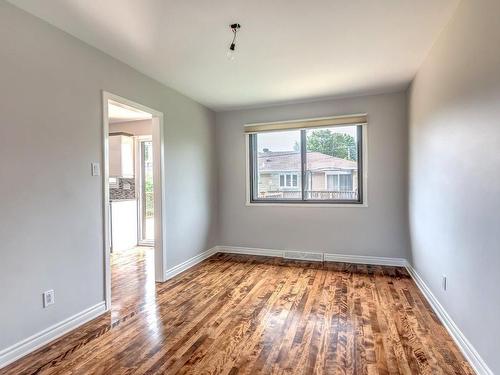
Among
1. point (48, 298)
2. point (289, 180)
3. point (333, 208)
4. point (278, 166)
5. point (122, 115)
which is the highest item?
point (122, 115)

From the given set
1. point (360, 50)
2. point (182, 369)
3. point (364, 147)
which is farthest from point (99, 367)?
point (364, 147)

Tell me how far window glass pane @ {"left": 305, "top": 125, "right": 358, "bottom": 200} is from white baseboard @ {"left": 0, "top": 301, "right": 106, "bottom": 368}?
3166 millimetres

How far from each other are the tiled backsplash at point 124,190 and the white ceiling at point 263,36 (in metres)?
2.67

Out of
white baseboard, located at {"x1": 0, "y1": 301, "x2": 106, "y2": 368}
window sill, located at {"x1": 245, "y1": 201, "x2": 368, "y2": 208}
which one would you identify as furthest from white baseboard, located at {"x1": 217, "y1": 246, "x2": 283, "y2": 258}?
white baseboard, located at {"x1": 0, "y1": 301, "x2": 106, "y2": 368}

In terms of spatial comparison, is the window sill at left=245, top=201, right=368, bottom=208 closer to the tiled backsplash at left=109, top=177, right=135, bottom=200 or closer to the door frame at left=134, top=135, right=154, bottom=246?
the door frame at left=134, top=135, right=154, bottom=246

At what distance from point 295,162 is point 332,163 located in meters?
0.57

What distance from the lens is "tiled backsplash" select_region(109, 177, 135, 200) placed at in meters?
5.24

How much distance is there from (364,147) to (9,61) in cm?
395

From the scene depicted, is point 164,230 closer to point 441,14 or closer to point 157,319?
point 157,319

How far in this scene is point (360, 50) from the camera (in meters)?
2.66

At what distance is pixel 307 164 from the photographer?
4480 millimetres

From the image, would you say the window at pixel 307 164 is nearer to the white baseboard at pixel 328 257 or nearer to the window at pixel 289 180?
the window at pixel 289 180

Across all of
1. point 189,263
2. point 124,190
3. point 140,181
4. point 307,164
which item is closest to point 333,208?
point 307,164

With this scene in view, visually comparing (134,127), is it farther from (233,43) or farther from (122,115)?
(233,43)
